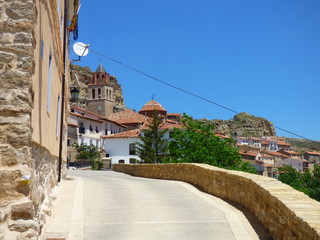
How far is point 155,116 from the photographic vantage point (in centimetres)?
4381

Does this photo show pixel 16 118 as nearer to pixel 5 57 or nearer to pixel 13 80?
pixel 13 80

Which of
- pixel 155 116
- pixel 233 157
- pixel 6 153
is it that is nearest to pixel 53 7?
pixel 6 153

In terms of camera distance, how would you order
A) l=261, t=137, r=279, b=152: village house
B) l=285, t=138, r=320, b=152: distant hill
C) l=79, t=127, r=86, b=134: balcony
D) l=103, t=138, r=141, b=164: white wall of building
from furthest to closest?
l=285, t=138, r=320, b=152: distant hill
l=261, t=137, r=279, b=152: village house
l=79, t=127, r=86, b=134: balcony
l=103, t=138, r=141, b=164: white wall of building

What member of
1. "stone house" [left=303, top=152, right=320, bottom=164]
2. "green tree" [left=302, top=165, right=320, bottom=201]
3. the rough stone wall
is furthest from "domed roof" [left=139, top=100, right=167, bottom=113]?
"stone house" [left=303, top=152, right=320, bottom=164]

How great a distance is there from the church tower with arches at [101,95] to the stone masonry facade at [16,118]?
9111cm

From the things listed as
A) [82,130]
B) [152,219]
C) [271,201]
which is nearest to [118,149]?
[82,130]

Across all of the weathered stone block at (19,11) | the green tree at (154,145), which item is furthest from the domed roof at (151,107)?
the weathered stone block at (19,11)

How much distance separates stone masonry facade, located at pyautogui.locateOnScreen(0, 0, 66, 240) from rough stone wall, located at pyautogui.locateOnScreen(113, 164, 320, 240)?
12.3 ft

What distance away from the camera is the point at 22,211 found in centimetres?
526

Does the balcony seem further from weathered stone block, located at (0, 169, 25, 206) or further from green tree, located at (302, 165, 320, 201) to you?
weathered stone block, located at (0, 169, 25, 206)

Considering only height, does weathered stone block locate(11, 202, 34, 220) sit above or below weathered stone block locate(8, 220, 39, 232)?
above

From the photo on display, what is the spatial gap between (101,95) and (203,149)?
233 ft

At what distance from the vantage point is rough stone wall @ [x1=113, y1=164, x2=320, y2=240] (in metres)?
4.98

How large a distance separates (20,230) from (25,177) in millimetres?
743
